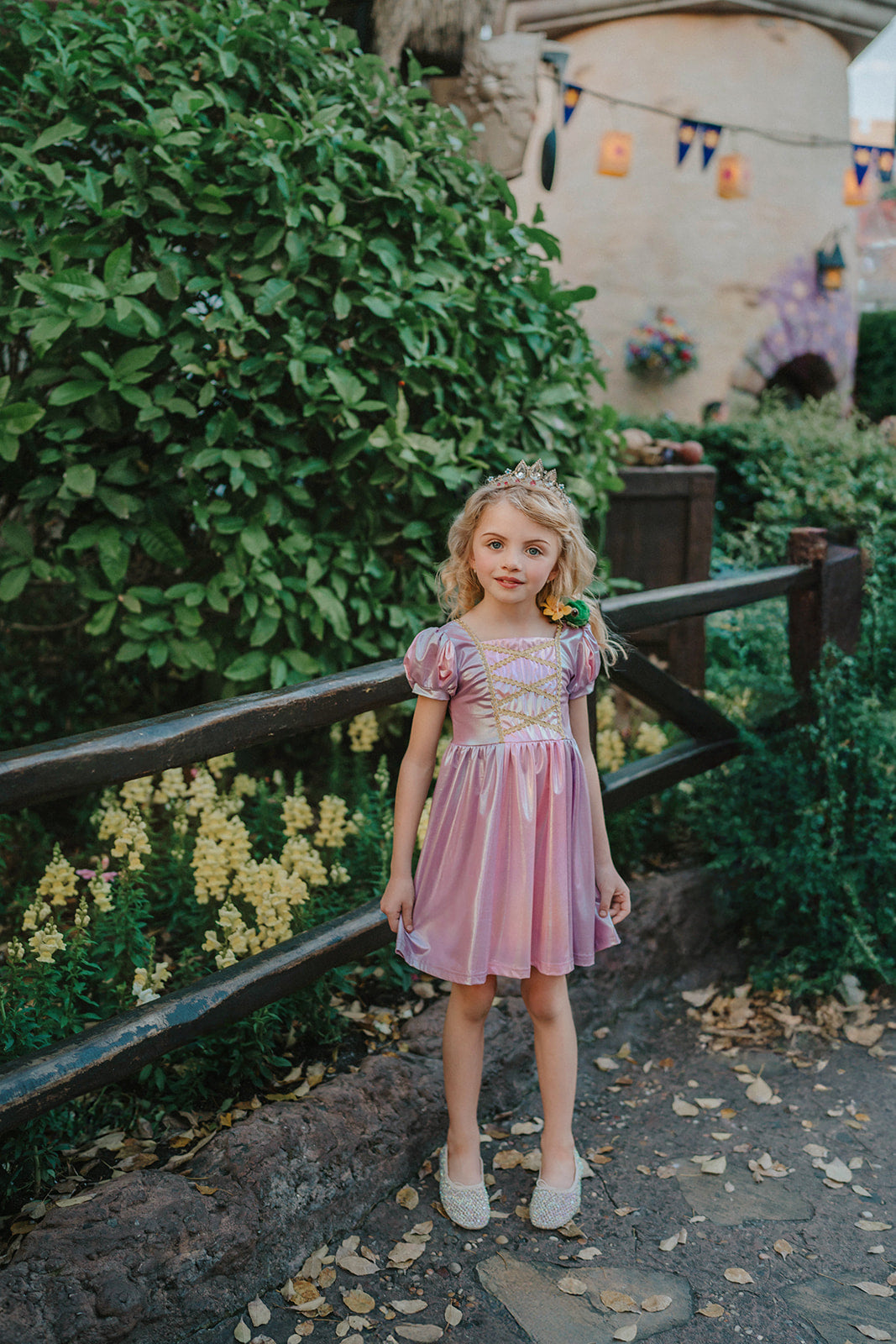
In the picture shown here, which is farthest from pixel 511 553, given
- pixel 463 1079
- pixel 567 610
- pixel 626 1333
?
pixel 626 1333

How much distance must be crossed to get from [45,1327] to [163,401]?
6.88 ft

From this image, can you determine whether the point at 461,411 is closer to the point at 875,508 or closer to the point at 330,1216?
the point at 875,508

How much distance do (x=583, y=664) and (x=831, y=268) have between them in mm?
9924

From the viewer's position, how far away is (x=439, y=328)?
2963 millimetres

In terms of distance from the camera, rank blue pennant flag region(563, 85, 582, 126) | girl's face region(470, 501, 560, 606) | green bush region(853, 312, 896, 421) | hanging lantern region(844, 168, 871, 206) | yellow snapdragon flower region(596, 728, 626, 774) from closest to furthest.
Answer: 1. girl's face region(470, 501, 560, 606)
2. yellow snapdragon flower region(596, 728, 626, 774)
3. blue pennant flag region(563, 85, 582, 126)
4. hanging lantern region(844, 168, 871, 206)
5. green bush region(853, 312, 896, 421)

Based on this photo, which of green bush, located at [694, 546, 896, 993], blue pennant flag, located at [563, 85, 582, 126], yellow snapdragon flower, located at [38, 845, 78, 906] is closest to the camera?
yellow snapdragon flower, located at [38, 845, 78, 906]

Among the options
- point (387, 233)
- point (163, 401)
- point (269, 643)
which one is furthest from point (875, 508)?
point (163, 401)

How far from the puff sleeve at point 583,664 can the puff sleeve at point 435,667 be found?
10.4 inches

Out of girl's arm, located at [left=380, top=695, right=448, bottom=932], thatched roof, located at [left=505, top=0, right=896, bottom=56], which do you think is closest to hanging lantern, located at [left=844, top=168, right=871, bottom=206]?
thatched roof, located at [left=505, top=0, right=896, bottom=56]

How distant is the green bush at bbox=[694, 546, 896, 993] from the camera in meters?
2.92

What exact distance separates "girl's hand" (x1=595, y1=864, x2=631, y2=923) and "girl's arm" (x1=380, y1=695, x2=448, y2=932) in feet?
1.37

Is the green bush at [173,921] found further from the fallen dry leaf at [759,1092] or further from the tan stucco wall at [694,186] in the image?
the tan stucco wall at [694,186]

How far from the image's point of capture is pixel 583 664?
206 centimetres

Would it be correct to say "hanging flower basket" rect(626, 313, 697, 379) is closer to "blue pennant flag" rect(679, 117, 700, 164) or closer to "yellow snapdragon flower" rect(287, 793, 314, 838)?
"blue pennant flag" rect(679, 117, 700, 164)
